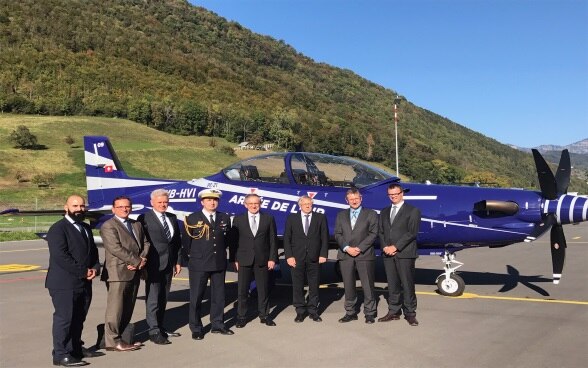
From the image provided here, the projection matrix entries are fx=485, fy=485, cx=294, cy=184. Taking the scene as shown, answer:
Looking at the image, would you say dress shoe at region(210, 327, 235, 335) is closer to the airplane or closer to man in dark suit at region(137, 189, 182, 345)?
man in dark suit at region(137, 189, 182, 345)

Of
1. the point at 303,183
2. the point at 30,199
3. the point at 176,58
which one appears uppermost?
the point at 176,58

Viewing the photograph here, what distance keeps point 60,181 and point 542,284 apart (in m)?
49.1

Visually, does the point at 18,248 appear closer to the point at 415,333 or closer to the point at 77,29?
the point at 415,333

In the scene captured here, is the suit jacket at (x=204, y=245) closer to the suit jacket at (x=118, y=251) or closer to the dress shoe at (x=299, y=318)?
the suit jacket at (x=118, y=251)

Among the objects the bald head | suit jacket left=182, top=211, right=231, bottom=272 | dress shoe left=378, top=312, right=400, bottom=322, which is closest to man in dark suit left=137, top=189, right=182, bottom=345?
suit jacket left=182, top=211, right=231, bottom=272

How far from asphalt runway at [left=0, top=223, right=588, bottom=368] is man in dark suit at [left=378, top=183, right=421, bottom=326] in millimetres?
205

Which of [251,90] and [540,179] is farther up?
[251,90]

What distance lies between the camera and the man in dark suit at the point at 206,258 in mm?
5863

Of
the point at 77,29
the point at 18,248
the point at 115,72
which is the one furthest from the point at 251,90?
the point at 18,248

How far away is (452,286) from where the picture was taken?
26.1 feet

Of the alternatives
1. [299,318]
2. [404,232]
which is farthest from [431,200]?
[299,318]

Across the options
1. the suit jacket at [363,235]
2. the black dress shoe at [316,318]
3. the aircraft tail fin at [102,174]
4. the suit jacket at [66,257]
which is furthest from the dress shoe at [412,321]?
the aircraft tail fin at [102,174]

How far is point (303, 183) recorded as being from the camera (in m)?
8.52

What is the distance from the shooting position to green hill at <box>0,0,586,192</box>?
87750 millimetres
